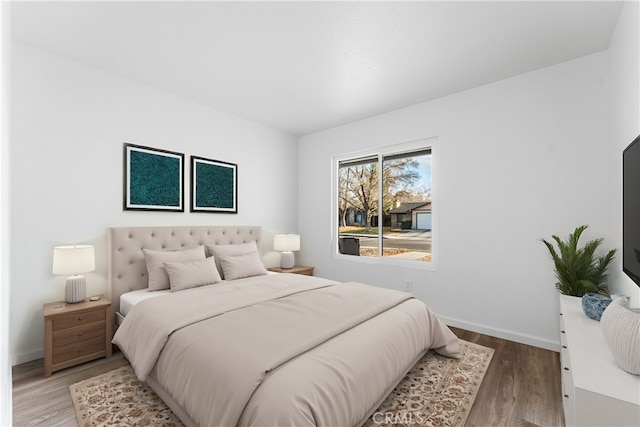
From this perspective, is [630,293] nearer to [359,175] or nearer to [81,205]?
[359,175]

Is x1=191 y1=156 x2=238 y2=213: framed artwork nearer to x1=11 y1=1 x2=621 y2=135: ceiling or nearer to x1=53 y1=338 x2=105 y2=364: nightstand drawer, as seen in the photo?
x1=11 y1=1 x2=621 y2=135: ceiling

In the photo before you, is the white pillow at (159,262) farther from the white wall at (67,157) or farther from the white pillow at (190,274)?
the white wall at (67,157)

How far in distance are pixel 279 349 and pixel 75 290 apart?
208 centimetres

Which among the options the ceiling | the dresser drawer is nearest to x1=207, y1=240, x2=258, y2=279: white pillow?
the dresser drawer

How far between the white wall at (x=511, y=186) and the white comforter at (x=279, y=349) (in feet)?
2.91

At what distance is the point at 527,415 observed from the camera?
1851 millimetres

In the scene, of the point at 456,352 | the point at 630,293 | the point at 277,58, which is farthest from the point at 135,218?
the point at 630,293

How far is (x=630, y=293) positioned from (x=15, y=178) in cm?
459

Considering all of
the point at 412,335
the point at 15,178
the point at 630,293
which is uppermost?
the point at 15,178

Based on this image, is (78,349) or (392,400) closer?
(392,400)

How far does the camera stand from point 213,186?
3.77 m

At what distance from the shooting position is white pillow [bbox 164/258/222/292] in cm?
282

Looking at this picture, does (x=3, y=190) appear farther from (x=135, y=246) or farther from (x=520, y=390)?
(x=520, y=390)

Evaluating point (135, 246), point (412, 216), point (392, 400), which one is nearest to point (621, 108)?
point (412, 216)
